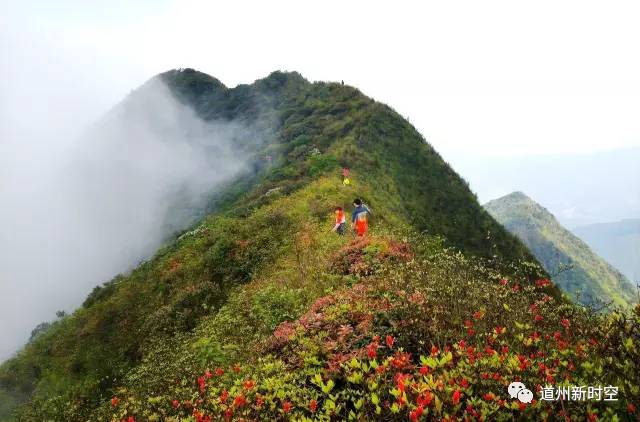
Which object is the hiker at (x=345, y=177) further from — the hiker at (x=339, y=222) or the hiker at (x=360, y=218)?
the hiker at (x=360, y=218)

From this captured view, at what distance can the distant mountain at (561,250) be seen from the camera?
96.2 m

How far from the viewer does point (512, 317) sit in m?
6.74

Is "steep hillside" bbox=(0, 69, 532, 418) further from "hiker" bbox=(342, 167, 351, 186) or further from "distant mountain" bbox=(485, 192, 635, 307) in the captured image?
"distant mountain" bbox=(485, 192, 635, 307)

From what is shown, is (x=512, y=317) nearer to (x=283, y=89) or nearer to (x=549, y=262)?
(x=283, y=89)

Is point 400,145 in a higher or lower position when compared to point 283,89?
lower

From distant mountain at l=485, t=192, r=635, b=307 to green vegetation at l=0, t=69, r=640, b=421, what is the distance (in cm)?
7470

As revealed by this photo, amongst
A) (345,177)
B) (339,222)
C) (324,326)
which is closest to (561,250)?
(345,177)

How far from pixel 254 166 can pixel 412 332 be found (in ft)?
138

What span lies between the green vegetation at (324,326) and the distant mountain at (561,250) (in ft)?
245

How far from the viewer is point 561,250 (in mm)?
121688

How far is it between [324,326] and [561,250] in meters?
131

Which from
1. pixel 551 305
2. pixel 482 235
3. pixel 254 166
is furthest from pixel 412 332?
pixel 254 166

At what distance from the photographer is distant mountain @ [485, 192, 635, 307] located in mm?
96250

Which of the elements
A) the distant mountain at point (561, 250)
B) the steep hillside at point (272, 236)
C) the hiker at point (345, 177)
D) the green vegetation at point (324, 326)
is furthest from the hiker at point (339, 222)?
the distant mountain at point (561, 250)
